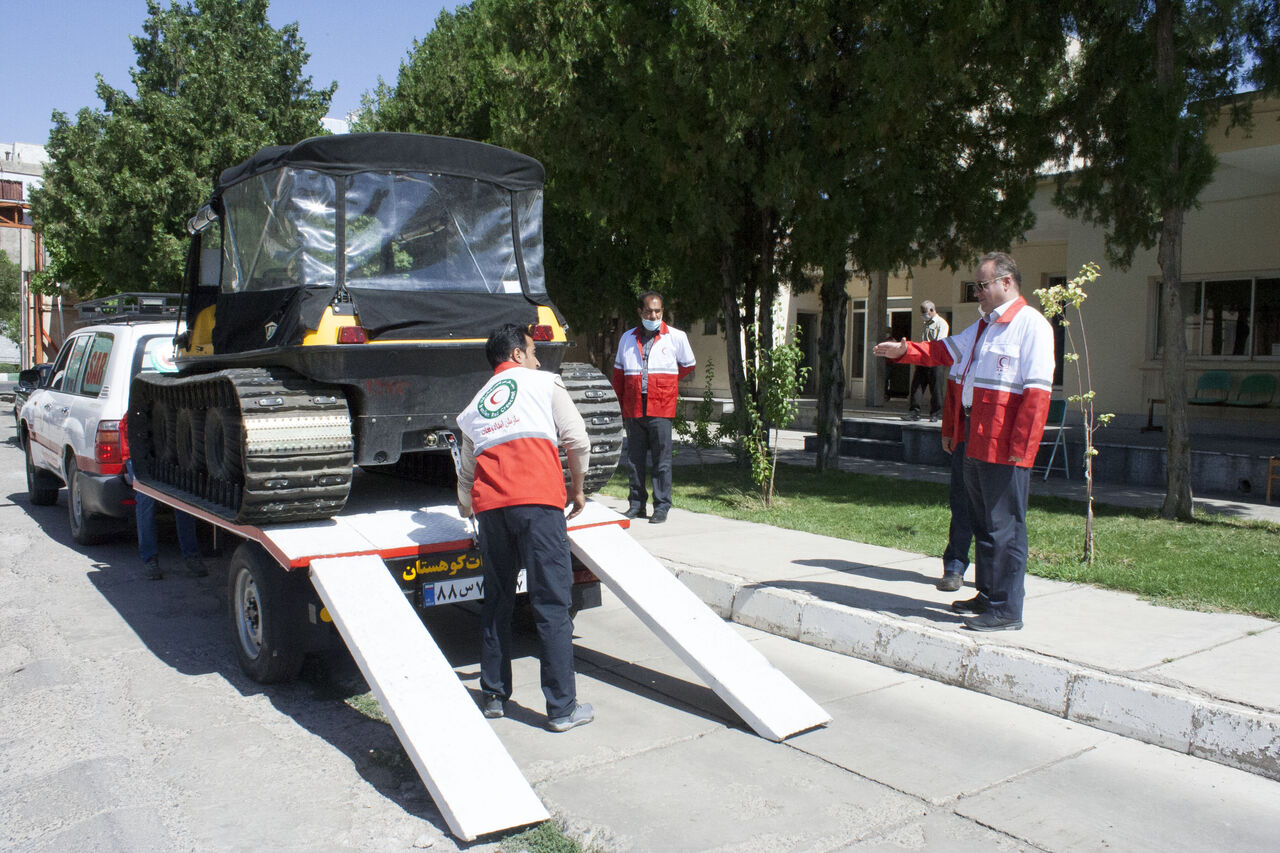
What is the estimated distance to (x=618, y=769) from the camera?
445cm

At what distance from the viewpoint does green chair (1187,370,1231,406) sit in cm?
1542

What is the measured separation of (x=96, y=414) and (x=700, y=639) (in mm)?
5842

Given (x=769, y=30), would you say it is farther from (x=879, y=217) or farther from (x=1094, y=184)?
(x=1094, y=184)

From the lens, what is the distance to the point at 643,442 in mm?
9367

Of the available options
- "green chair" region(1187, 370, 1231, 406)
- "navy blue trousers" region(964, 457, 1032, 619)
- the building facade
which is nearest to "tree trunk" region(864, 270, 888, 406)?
the building facade

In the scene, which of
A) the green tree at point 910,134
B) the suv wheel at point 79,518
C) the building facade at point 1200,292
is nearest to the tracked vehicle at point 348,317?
the suv wheel at point 79,518

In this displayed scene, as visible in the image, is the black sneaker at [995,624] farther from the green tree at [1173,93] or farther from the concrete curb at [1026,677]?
the green tree at [1173,93]

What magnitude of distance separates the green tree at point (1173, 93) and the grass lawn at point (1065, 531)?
888 mm

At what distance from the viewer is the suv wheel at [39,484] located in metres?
10.9

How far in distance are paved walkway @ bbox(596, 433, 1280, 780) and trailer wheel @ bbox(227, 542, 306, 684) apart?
289cm

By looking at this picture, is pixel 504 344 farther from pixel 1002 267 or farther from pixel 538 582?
pixel 1002 267

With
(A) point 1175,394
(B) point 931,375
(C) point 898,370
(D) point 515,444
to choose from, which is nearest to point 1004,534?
(D) point 515,444

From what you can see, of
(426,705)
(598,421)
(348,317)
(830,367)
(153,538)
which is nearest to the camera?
(426,705)

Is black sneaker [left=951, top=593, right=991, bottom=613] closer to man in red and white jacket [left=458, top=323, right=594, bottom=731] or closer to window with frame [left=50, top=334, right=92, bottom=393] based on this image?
man in red and white jacket [left=458, top=323, right=594, bottom=731]
